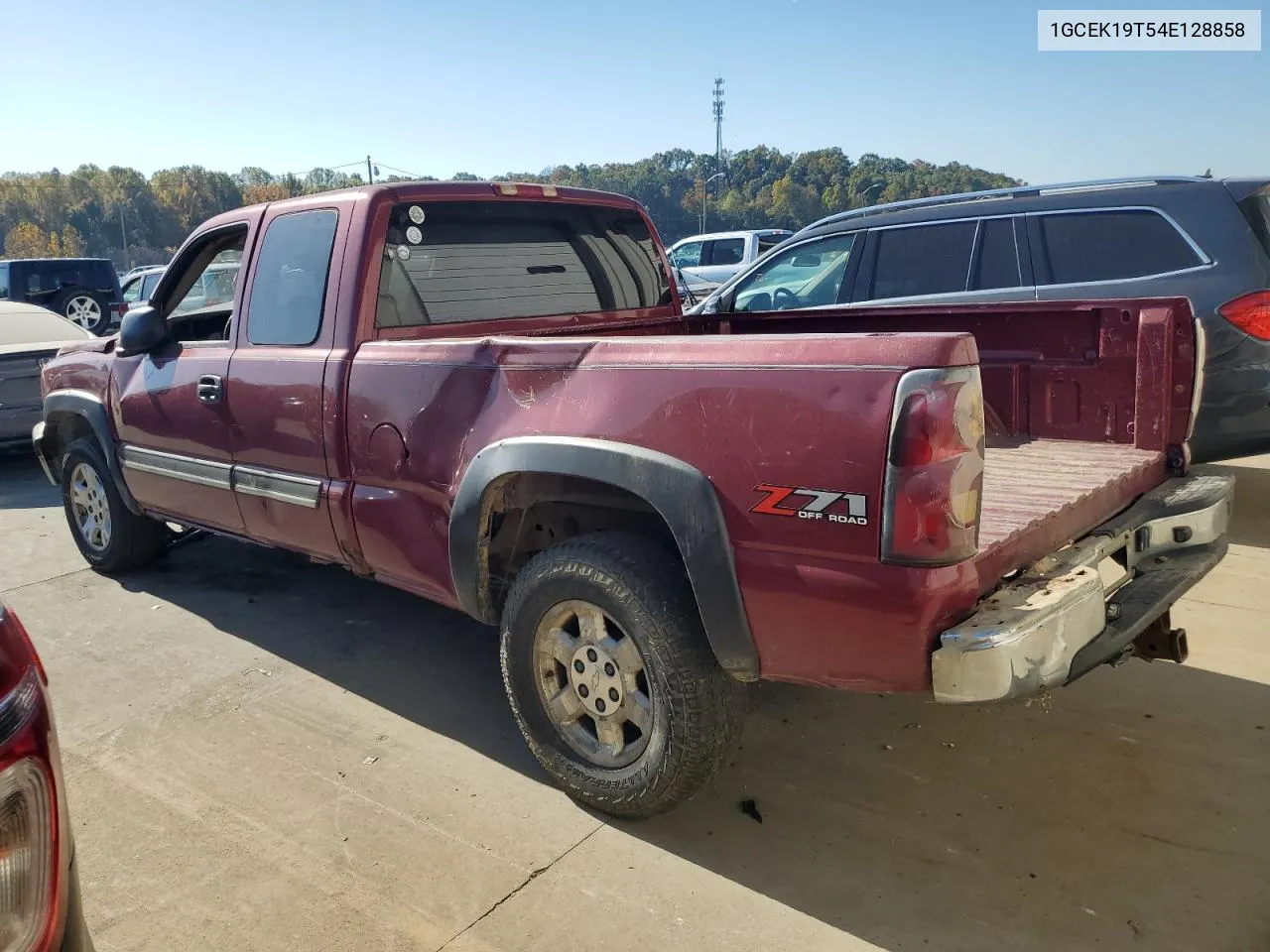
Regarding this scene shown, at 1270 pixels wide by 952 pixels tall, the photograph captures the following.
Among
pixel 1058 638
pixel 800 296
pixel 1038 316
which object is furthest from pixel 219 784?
pixel 800 296

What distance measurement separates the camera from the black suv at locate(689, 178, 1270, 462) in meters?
5.26

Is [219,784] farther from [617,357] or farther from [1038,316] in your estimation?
[1038,316]

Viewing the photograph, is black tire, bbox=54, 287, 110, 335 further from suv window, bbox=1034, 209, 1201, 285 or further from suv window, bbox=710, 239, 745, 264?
suv window, bbox=1034, 209, 1201, 285

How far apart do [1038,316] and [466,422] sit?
2.16 m

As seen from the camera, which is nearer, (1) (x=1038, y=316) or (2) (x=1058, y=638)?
(2) (x=1058, y=638)

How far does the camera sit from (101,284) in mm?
16141

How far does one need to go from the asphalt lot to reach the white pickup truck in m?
11.2

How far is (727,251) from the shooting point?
1609 cm

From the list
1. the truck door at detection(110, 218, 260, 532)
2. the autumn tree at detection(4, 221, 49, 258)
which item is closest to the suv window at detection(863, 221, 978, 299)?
the truck door at detection(110, 218, 260, 532)

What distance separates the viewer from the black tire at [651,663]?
2660mm

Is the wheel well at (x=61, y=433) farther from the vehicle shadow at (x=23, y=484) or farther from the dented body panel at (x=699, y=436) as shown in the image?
the vehicle shadow at (x=23, y=484)

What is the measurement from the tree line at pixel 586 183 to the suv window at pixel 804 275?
54630 mm

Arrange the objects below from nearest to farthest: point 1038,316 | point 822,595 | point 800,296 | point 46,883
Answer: point 46,883, point 822,595, point 1038,316, point 800,296

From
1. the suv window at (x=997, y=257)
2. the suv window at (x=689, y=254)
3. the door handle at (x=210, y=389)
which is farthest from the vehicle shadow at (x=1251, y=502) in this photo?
the suv window at (x=689, y=254)
